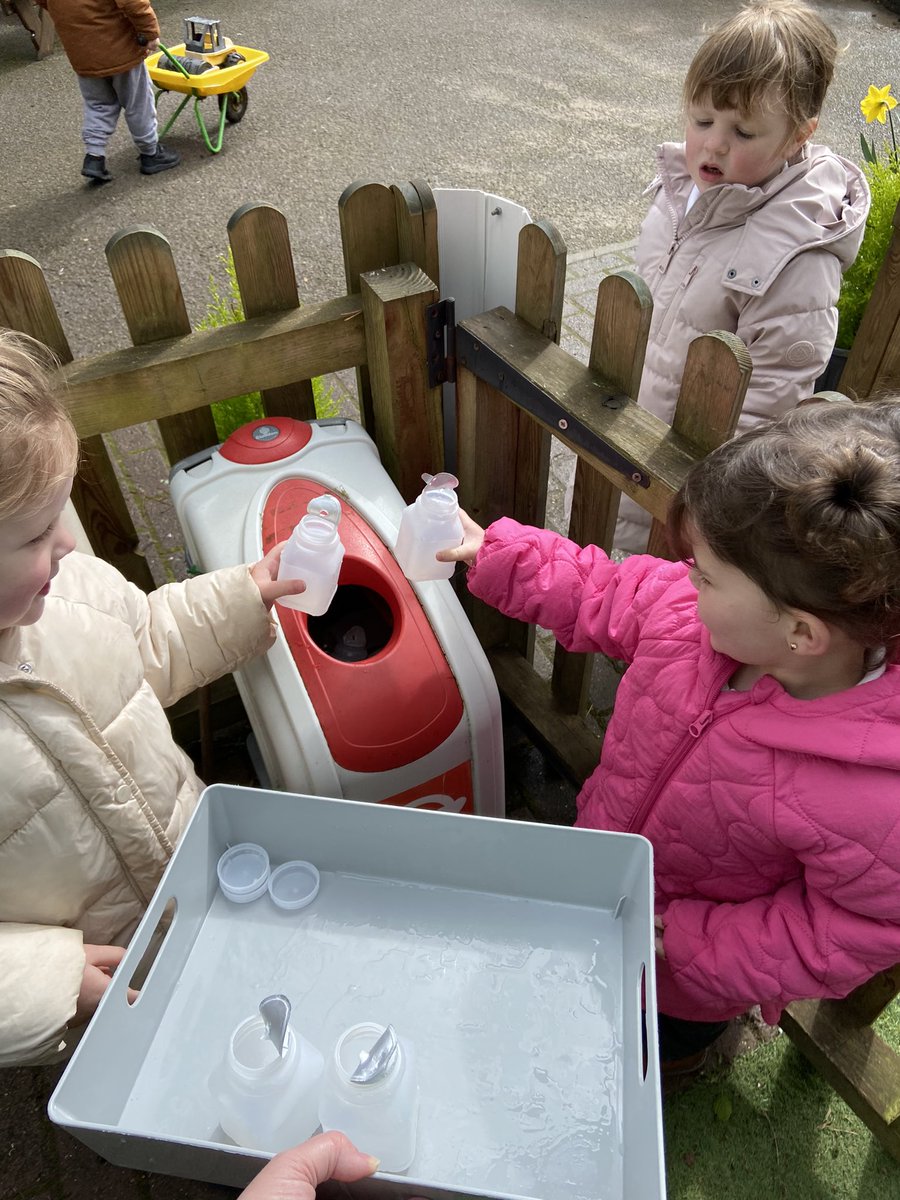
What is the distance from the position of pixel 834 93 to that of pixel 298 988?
8.16 metres

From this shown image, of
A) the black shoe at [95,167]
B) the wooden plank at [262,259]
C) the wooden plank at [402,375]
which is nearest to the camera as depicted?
the wooden plank at [262,259]

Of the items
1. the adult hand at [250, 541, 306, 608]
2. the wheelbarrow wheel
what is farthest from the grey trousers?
the adult hand at [250, 541, 306, 608]

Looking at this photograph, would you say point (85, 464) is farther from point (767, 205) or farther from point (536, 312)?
point (767, 205)

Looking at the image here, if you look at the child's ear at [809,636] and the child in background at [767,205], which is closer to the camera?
the child's ear at [809,636]

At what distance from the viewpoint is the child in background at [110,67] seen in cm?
552

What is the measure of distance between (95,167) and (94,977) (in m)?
5.71

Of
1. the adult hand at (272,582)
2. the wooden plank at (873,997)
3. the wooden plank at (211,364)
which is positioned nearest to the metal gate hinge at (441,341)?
the wooden plank at (211,364)

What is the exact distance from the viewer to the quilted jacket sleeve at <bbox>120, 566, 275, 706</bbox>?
176cm

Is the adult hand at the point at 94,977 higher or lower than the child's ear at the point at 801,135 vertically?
lower

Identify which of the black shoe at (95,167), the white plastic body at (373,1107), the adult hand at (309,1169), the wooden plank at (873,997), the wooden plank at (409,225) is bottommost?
the black shoe at (95,167)

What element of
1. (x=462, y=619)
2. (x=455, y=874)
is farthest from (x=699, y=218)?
(x=455, y=874)

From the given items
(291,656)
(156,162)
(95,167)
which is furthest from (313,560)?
(156,162)

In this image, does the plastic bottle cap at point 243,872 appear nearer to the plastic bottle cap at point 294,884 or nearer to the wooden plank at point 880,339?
the plastic bottle cap at point 294,884

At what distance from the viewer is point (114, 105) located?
19.0 feet
